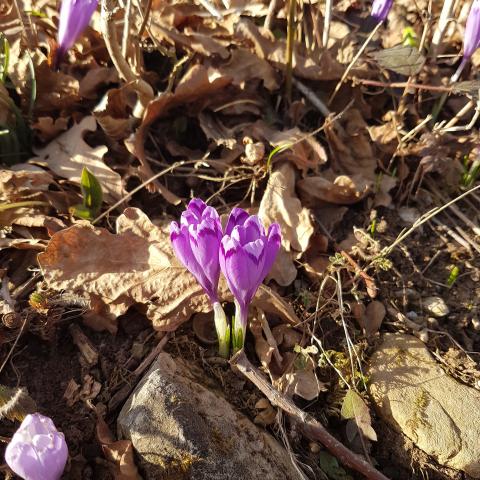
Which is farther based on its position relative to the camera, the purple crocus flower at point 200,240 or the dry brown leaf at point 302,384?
the dry brown leaf at point 302,384

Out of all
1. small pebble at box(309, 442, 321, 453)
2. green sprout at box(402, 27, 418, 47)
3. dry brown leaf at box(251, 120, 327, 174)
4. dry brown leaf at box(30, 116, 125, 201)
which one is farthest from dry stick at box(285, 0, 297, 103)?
small pebble at box(309, 442, 321, 453)

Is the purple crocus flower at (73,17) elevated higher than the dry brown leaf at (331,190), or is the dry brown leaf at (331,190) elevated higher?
the purple crocus flower at (73,17)

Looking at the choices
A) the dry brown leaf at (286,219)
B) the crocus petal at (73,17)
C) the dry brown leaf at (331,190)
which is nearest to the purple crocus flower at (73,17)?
the crocus petal at (73,17)

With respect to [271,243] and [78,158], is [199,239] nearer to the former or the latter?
[271,243]

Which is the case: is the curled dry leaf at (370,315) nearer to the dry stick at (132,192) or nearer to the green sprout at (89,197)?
the dry stick at (132,192)

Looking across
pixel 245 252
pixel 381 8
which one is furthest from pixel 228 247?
pixel 381 8

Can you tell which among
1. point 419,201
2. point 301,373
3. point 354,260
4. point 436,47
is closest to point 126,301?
point 301,373
